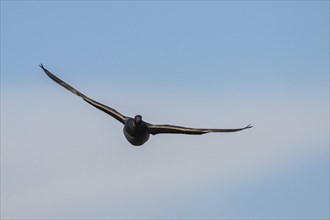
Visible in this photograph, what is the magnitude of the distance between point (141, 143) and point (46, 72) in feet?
39.4

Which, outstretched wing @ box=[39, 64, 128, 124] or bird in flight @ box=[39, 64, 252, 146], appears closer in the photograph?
bird in flight @ box=[39, 64, 252, 146]

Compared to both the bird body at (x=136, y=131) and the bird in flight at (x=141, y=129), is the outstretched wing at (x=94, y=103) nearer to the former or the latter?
the bird in flight at (x=141, y=129)

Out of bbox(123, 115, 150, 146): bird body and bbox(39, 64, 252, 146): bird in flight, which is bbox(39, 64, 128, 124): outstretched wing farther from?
bbox(123, 115, 150, 146): bird body

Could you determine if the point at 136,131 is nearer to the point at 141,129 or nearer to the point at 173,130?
the point at 141,129

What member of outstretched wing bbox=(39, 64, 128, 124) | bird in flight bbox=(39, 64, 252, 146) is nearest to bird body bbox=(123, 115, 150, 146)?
bird in flight bbox=(39, 64, 252, 146)

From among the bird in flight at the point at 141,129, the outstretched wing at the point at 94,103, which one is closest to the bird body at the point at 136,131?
the bird in flight at the point at 141,129

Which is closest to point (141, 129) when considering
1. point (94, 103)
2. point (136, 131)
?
point (136, 131)

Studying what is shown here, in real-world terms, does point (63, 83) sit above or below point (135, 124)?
above

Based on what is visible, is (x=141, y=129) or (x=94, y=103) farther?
(x=94, y=103)

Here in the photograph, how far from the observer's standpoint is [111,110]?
58.0m

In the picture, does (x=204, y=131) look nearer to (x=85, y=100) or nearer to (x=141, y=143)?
(x=141, y=143)

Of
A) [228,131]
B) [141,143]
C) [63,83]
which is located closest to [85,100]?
[63,83]

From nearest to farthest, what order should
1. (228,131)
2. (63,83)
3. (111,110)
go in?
1. (228,131)
2. (111,110)
3. (63,83)

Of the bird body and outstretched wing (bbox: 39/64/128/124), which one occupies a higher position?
outstretched wing (bbox: 39/64/128/124)
